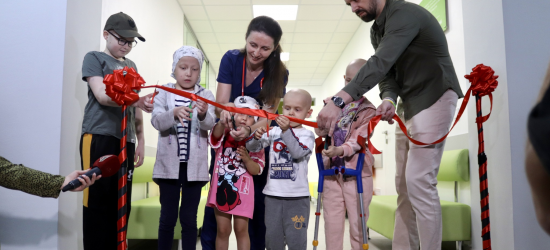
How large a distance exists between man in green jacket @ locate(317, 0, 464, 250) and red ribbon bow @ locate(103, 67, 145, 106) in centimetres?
91

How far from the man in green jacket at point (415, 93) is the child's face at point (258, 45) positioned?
537 millimetres

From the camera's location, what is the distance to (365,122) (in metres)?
2.24

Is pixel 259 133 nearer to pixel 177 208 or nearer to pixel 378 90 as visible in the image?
pixel 177 208

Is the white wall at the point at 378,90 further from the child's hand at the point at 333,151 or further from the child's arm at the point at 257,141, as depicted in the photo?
the child's arm at the point at 257,141

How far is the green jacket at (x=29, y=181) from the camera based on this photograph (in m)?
1.68

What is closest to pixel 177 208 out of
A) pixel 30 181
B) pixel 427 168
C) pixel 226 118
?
pixel 226 118

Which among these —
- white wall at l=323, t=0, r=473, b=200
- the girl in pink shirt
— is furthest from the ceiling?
the girl in pink shirt

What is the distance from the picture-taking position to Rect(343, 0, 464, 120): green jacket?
74.1 inches

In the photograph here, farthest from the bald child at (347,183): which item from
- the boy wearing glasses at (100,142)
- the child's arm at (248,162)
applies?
the boy wearing glasses at (100,142)

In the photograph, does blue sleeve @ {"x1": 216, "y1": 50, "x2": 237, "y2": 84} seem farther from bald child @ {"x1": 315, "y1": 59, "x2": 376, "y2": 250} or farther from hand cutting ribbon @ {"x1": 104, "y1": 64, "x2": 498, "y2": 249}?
bald child @ {"x1": 315, "y1": 59, "x2": 376, "y2": 250}

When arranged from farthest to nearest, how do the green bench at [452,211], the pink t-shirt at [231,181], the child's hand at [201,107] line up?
the green bench at [452,211] < the pink t-shirt at [231,181] < the child's hand at [201,107]

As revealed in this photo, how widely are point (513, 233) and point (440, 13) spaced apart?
2.64 m

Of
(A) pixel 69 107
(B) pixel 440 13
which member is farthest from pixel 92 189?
(B) pixel 440 13

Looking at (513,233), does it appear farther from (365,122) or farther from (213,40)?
(213,40)
